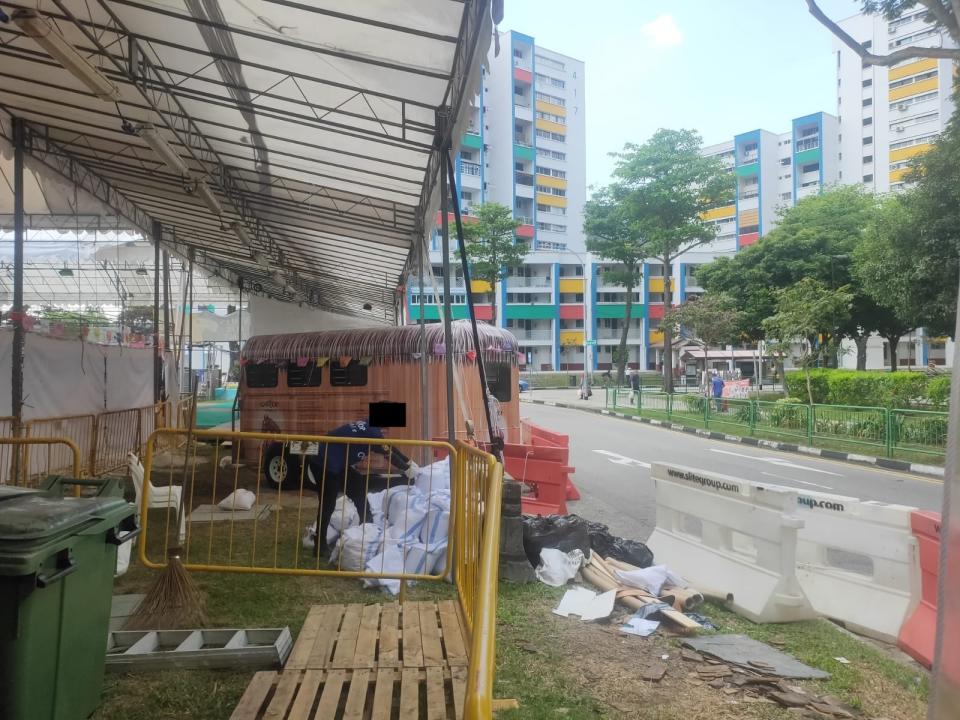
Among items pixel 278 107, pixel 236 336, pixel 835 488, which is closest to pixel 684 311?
pixel 236 336

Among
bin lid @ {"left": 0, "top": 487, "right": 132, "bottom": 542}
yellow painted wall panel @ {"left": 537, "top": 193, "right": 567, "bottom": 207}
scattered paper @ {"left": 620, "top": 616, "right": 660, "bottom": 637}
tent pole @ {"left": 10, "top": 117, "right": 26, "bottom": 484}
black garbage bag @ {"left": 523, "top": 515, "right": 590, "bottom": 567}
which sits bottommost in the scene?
scattered paper @ {"left": 620, "top": 616, "right": 660, "bottom": 637}

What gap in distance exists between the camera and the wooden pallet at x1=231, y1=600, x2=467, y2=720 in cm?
319

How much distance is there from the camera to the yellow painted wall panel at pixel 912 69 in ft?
169

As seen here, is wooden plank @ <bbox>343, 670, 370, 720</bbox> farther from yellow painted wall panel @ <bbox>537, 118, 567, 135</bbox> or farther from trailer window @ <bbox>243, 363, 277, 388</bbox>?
yellow painted wall panel @ <bbox>537, 118, 567, 135</bbox>

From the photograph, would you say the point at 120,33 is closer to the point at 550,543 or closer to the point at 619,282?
the point at 550,543

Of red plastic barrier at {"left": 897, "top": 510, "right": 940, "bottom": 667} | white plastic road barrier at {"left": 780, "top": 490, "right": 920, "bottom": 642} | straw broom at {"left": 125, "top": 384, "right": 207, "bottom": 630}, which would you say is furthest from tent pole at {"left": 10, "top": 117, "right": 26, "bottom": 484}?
red plastic barrier at {"left": 897, "top": 510, "right": 940, "bottom": 667}

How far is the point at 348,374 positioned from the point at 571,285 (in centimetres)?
4467

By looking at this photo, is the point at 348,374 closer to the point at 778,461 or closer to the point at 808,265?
the point at 778,461

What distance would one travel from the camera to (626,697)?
3.62 m

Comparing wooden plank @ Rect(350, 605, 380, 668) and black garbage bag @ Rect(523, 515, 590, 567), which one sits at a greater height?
black garbage bag @ Rect(523, 515, 590, 567)

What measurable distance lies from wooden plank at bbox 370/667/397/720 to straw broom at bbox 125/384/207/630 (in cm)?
152

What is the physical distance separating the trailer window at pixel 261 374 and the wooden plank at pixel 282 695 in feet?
30.3

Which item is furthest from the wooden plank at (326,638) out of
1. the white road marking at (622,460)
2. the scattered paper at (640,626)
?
the white road marking at (622,460)

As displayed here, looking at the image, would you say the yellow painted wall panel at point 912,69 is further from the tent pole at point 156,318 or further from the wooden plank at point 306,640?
the wooden plank at point 306,640
